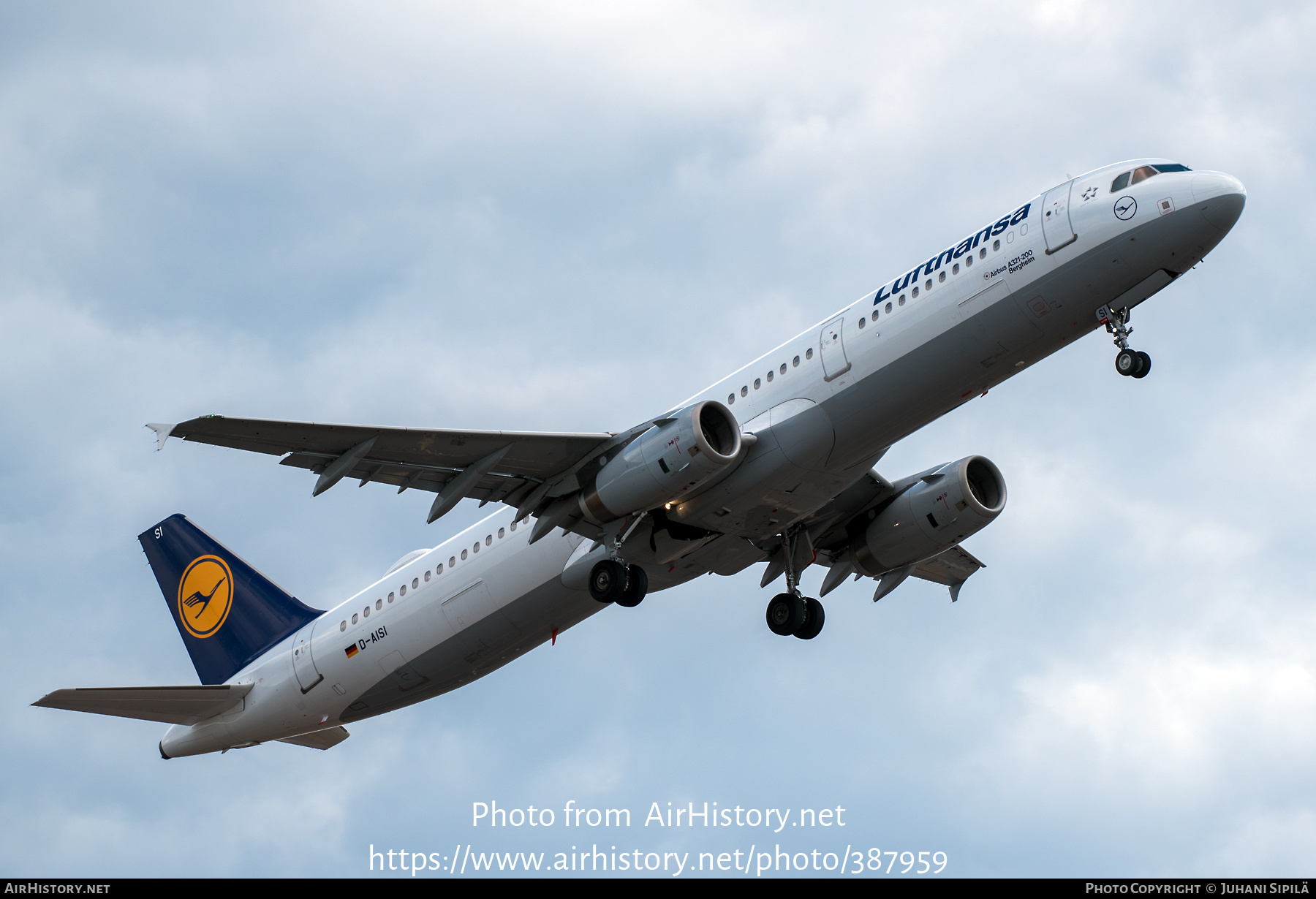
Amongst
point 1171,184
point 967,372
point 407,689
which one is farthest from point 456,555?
point 1171,184

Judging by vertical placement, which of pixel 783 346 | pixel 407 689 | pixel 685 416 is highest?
pixel 783 346

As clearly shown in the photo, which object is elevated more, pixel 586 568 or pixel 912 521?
pixel 912 521

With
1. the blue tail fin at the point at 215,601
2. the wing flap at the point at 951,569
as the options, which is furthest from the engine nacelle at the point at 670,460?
the blue tail fin at the point at 215,601

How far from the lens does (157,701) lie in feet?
98.2

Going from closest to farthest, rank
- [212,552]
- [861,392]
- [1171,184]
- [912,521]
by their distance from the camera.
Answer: [1171,184] < [861,392] < [912,521] < [212,552]

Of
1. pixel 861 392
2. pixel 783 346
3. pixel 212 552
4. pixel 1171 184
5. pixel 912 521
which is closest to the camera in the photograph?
pixel 1171 184

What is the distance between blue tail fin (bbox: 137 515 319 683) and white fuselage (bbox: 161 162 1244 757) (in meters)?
1.85

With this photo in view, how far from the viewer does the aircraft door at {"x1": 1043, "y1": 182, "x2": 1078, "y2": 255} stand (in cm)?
2238

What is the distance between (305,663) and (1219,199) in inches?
834

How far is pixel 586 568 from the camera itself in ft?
87.4

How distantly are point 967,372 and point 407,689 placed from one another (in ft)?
47.1

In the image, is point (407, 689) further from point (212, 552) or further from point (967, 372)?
point (967, 372)

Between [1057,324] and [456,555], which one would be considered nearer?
[1057,324]

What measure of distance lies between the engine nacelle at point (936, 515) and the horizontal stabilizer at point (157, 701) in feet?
48.7
